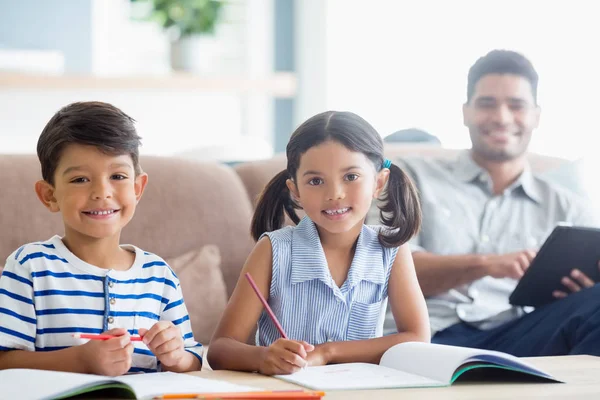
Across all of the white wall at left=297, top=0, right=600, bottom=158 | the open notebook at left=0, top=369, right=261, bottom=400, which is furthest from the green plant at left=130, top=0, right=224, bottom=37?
the open notebook at left=0, top=369, right=261, bottom=400

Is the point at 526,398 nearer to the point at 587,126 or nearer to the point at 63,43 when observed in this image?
the point at 587,126

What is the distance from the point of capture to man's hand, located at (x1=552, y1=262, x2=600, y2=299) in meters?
1.95

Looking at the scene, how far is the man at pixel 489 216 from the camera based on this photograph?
2.02 meters

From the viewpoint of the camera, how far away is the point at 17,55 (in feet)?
16.4

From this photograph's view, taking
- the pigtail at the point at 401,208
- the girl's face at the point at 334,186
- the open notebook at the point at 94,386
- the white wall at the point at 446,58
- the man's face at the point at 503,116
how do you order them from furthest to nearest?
the white wall at the point at 446,58
the man's face at the point at 503,116
the pigtail at the point at 401,208
the girl's face at the point at 334,186
the open notebook at the point at 94,386

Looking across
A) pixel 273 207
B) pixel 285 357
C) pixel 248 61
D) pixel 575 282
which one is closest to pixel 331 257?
pixel 273 207

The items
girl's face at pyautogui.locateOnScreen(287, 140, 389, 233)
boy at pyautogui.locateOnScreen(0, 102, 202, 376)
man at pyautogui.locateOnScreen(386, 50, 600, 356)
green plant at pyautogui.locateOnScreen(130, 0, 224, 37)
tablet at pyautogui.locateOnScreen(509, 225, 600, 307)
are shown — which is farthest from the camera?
green plant at pyautogui.locateOnScreen(130, 0, 224, 37)

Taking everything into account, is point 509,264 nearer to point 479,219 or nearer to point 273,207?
point 479,219

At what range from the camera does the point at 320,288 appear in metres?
1.53

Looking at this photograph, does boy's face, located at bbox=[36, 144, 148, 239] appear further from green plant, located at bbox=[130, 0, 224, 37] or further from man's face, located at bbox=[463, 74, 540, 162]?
green plant, located at bbox=[130, 0, 224, 37]

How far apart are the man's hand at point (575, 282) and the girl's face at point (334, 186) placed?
2.34 feet

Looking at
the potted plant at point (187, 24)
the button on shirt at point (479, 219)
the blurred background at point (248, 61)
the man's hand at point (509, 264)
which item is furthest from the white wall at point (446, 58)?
the potted plant at point (187, 24)

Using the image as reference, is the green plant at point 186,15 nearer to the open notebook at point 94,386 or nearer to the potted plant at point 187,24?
the potted plant at point 187,24

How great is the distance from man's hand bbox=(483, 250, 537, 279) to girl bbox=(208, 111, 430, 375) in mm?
454
